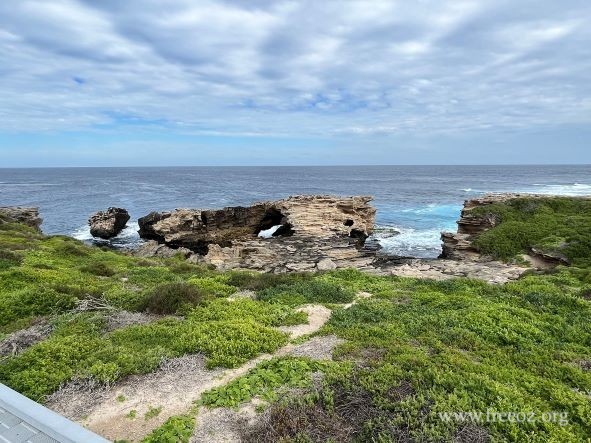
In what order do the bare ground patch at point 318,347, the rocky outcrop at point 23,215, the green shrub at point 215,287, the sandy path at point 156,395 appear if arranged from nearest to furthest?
the sandy path at point 156,395
the bare ground patch at point 318,347
the green shrub at point 215,287
the rocky outcrop at point 23,215

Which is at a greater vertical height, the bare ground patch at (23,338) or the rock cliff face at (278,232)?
the bare ground patch at (23,338)

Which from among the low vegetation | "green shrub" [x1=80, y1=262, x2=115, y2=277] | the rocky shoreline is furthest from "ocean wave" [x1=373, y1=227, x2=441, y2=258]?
"green shrub" [x1=80, y1=262, x2=115, y2=277]

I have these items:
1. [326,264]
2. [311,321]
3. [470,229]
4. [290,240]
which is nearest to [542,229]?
[470,229]

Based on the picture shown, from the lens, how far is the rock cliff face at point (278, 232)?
3110 cm

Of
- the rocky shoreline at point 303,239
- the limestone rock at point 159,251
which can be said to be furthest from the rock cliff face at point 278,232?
the limestone rock at point 159,251

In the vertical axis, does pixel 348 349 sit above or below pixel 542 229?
above

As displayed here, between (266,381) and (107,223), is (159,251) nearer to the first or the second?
(107,223)

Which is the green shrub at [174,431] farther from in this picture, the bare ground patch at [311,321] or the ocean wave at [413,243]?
the ocean wave at [413,243]

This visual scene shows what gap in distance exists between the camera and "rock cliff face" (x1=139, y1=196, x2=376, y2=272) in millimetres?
31098

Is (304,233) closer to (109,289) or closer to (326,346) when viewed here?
(109,289)

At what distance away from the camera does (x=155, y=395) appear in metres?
7.39

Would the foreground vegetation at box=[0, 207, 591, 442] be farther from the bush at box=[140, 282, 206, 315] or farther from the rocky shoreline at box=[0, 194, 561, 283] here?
the rocky shoreline at box=[0, 194, 561, 283]

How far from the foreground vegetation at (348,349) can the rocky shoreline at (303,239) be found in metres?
10.5

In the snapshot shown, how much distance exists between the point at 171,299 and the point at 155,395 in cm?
495
